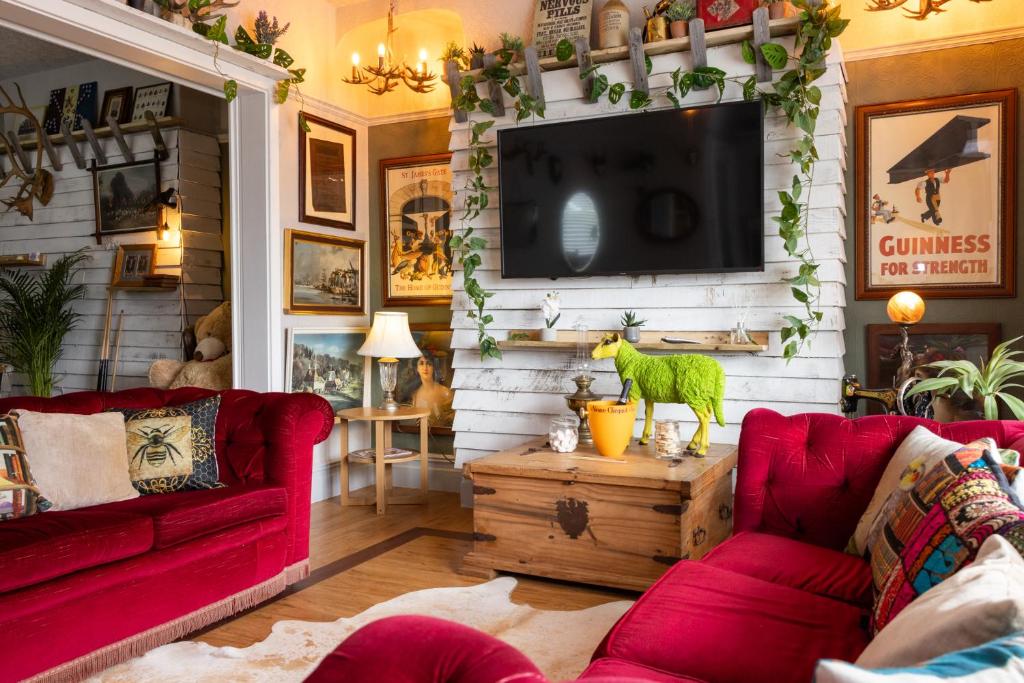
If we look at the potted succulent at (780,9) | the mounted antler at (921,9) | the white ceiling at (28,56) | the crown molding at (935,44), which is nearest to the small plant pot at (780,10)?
the potted succulent at (780,9)

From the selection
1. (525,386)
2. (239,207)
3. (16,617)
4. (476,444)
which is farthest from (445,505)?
(16,617)

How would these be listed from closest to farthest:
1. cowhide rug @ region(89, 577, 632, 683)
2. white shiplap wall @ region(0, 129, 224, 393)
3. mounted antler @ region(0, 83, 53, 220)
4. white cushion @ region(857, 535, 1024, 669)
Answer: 1. white cushion @ region(857, 535, 1024, 669)
2. cowhide rug @ region(89, 577, 632, 683)
3. white shiplap wall @ region(0, 129, 224, 393)
4. mounted antler @ region(0, 83, 53, 220)

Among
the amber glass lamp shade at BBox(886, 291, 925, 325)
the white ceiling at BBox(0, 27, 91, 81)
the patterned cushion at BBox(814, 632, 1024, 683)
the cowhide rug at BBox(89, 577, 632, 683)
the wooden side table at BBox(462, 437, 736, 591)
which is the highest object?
the white ceiling at BBox(0, 27, 91, 81)

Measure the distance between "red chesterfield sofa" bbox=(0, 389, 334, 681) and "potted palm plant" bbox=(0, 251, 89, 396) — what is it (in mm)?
2873

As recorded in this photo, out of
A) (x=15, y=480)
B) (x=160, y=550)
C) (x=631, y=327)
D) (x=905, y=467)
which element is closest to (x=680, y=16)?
(x=631, y=327)

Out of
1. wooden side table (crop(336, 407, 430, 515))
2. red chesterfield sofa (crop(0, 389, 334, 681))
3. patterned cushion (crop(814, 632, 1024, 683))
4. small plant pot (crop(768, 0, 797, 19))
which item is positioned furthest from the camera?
wooden side table (crop(336, 407, 430, 515))

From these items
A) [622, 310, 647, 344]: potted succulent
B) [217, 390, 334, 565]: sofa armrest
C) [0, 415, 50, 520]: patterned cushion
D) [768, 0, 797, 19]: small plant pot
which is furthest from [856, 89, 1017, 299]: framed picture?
[0, 415, 50, 520]: patterned cushion

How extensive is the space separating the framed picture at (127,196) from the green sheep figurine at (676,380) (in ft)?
11.9

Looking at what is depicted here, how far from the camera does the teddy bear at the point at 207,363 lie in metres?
4.81

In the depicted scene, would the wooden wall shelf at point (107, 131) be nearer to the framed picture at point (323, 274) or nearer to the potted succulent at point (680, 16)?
the framed picture at point (323, 274)

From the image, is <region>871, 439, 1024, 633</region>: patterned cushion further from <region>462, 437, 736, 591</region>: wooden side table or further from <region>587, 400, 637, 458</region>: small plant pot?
<region>587, 400, 637, 458</region>: small plant pot

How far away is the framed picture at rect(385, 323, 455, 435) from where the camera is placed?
Result: 506 centimetres

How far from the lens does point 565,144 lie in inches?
161

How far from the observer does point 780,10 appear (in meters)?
3.61
